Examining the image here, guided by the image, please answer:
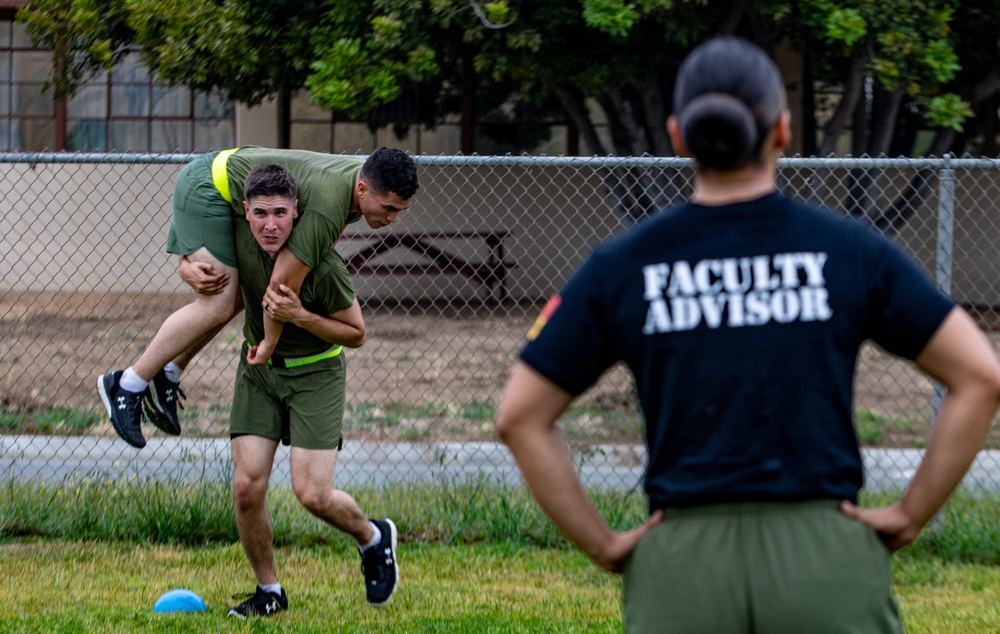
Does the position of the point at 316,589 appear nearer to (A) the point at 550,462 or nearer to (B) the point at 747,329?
(A) the point at 550,462

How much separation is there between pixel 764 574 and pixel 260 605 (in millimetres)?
3263

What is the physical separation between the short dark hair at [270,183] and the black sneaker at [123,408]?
115 cm

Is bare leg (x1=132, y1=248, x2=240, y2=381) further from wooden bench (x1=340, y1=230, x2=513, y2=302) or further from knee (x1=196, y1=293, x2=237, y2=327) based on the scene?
wooden bench (x1=340, y1=230, x2=513, y2=302)

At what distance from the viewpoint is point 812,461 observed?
2.03 meters

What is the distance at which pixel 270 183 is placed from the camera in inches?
175

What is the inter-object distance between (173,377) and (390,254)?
29.0 ft

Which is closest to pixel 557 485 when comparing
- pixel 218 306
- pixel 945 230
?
pixel 218 306

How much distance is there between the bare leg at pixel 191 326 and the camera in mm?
4949

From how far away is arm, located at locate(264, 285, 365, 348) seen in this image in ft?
14.7

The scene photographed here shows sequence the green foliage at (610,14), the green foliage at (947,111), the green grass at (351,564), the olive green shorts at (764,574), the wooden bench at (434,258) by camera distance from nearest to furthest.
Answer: the olive green shorts at (764,574) → the green grass at (351,564) → the green foliage at (610,14) → the green foliage at (947,111) → the wooden bench at (434,258)

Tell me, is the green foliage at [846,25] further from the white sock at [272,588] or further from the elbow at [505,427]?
the elbow at [505,427]

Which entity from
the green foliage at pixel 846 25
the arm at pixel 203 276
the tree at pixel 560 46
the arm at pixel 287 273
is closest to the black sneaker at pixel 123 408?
the arm at pixel 203 276

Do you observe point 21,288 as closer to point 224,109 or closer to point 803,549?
point 224,109

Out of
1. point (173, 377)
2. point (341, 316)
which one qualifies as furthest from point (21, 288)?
point (341, 316)
